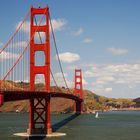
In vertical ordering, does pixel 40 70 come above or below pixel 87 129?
above

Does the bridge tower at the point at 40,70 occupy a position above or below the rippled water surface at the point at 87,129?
above

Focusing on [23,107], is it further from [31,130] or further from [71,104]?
[31,130]

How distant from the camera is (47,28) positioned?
51.3m

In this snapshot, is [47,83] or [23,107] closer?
[47,83]

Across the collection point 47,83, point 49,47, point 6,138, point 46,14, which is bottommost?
point 6,138

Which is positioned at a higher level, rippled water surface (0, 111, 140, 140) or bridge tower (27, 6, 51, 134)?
bridge tower (27, 6, 51, 134)

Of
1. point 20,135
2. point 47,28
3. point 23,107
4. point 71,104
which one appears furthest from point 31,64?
point 23,107

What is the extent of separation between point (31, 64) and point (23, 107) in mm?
142298

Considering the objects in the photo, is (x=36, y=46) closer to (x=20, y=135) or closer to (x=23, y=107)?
(x=20, y=135)

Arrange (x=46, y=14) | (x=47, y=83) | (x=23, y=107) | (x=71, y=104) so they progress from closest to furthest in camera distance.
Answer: (x=47, y=83) < (x=46, y=14) < (x=71, y=104) < (x=23, y=107)

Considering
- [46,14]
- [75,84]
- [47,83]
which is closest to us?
[47,83]

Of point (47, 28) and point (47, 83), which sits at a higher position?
point (47, 28)

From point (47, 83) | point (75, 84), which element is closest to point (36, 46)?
point (47, 83)

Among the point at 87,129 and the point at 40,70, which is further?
the point at 87,129
